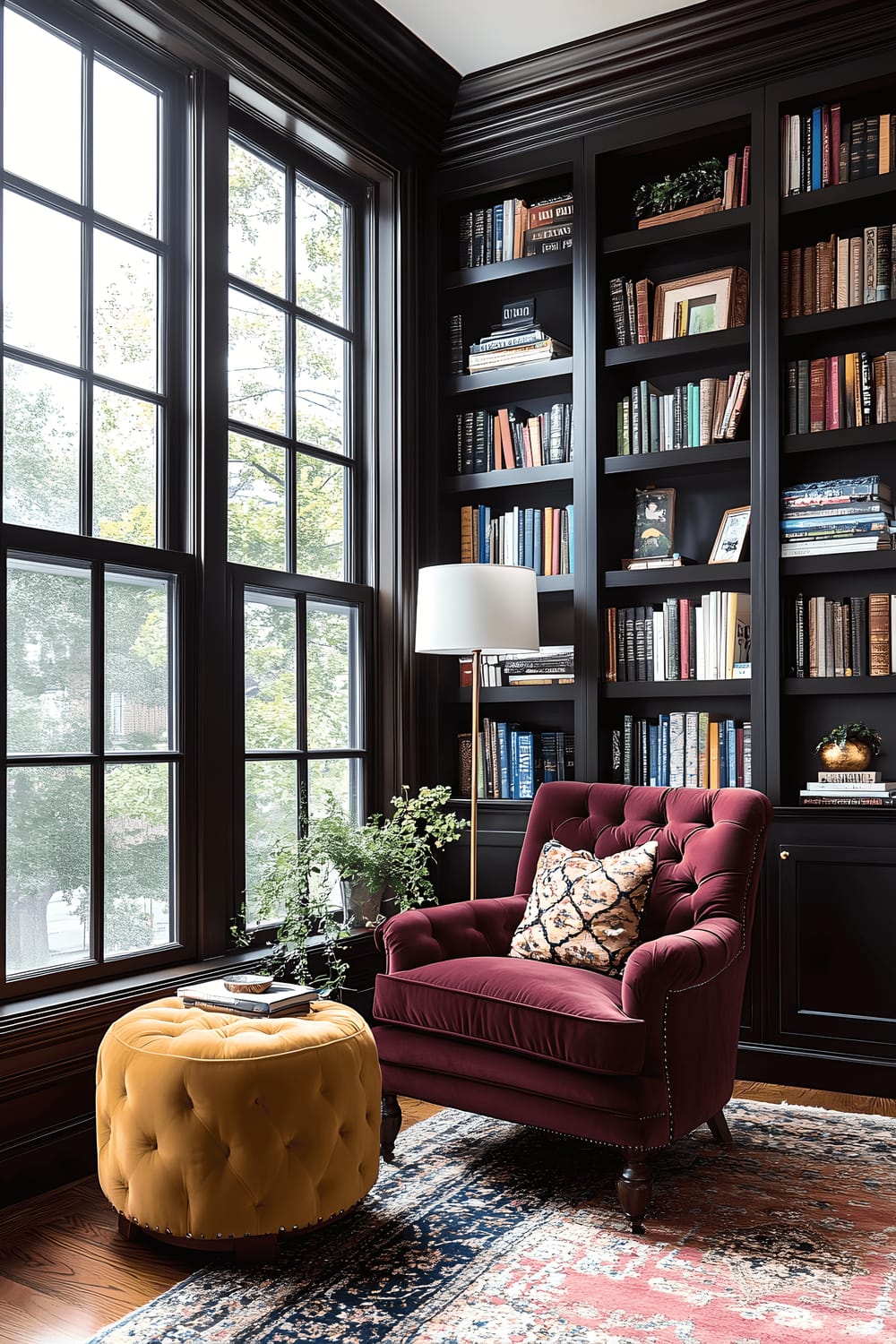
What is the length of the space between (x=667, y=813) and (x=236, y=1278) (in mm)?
1616

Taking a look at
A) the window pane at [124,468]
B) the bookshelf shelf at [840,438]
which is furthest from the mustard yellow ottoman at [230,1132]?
the bookshelf shelf at [840,438]

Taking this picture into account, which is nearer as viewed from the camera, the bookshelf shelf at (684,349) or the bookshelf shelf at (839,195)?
the bookshelf shelf at (839,195)

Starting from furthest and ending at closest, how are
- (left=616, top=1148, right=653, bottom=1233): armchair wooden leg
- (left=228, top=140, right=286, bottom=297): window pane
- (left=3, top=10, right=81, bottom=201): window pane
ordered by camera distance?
1. (left=228, top=140, right=286, bottom=297): window pane
2. (left=3, top=10, right=81, bottom=201): window pane
3. (left=616, top=1148, right=653, bottom=1233): armchair wooden leg

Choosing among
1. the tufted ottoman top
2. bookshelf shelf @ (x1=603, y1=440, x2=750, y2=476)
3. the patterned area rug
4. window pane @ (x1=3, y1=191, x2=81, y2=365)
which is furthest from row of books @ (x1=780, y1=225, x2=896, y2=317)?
the tufted ottoman top

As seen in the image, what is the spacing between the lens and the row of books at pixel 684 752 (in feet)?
12.1

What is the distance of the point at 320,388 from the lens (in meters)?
3.95

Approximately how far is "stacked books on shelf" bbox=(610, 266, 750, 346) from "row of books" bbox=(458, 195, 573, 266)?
11.5 inches

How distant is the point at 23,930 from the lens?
2775 mm

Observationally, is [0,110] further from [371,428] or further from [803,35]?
[803,35]

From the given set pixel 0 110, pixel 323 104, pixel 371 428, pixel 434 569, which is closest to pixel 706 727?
pixel 434 569

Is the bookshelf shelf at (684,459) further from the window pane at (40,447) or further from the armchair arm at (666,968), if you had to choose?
the window pane at (40,447)

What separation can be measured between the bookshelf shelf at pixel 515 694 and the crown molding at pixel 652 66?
198cm

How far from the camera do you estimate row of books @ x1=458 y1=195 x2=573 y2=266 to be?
4.08 metres

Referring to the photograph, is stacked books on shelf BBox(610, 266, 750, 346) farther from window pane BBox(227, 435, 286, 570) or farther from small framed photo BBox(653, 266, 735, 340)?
window pane BBox(227, 435, 286, 570)
